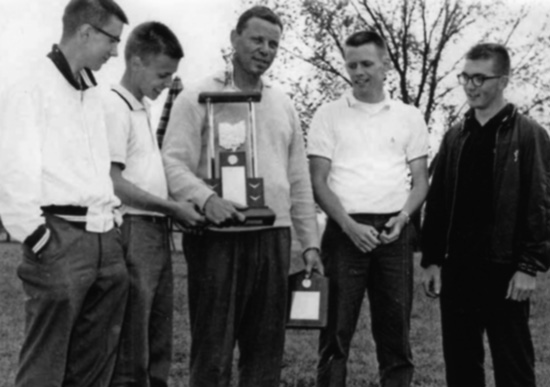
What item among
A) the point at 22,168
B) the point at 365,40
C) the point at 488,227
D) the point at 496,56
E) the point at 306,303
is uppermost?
the point at 365,40

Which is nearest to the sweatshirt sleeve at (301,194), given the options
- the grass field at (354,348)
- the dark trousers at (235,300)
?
the dark trousers at (235,300)

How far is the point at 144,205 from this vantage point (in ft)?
14.0

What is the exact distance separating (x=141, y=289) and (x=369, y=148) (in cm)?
150

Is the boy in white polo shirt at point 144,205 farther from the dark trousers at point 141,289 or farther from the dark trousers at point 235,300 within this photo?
the dark trousers at point 235,300

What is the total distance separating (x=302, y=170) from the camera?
483cm

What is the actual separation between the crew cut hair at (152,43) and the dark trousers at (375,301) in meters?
1.28

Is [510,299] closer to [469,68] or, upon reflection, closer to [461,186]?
[461,186]

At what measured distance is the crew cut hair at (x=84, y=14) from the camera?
3.93 metres

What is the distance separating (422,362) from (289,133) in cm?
352

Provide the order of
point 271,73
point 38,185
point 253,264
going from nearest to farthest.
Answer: point 38,185 < point 253,264 < point 271,73

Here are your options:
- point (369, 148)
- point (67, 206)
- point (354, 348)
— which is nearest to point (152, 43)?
point (67, 206)

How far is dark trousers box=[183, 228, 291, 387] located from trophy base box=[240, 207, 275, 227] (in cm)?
19

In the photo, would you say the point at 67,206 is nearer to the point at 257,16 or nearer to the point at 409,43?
the point at 257,16

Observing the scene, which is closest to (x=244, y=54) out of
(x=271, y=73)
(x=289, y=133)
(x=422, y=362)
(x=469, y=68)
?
(x=289, y=133)
